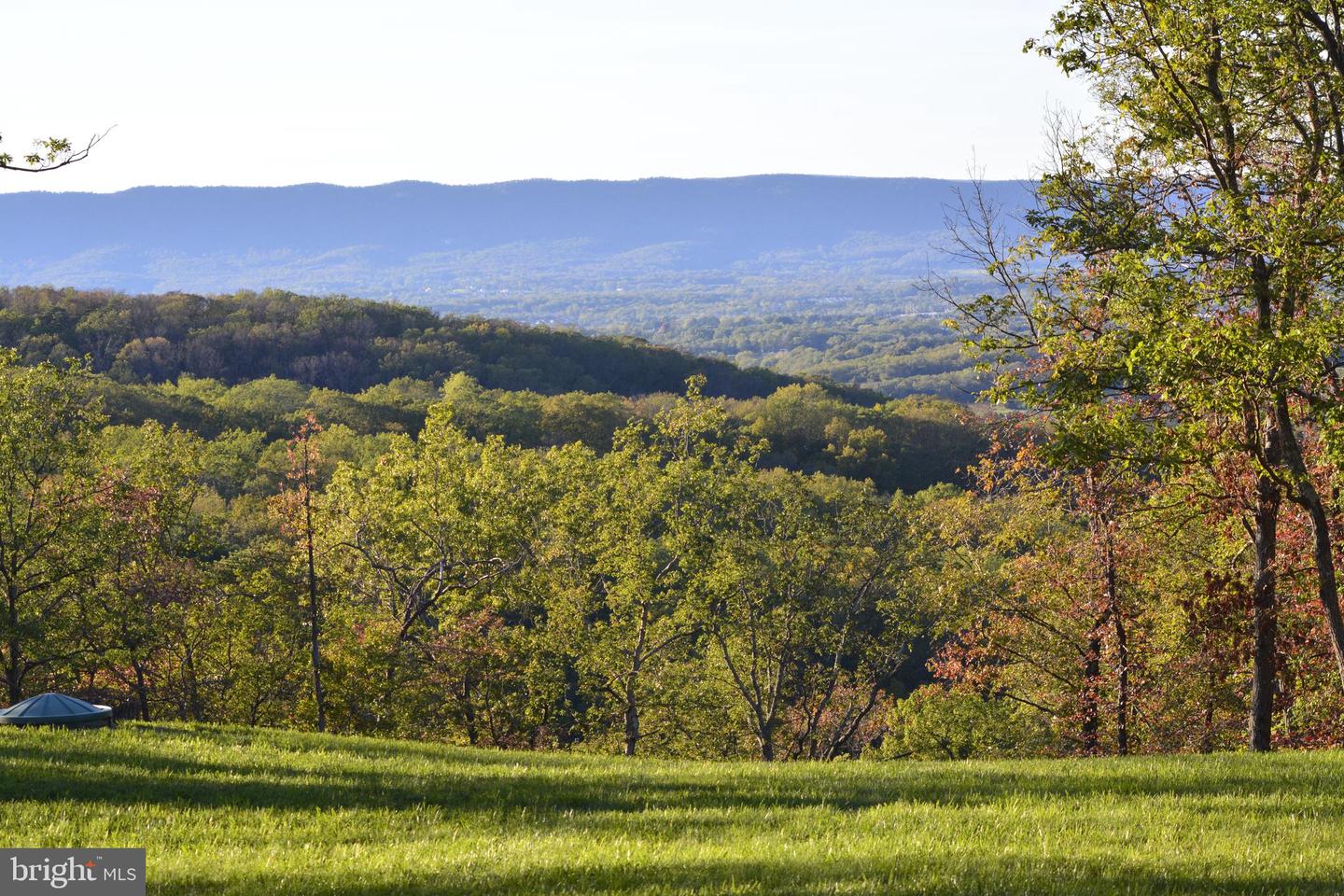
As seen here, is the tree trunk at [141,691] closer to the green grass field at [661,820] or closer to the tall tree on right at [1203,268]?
the green grass field at [661,820]

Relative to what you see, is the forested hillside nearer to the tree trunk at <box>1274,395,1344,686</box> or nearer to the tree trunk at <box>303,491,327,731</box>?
the tree trunk at <box>303,491,327,731</box>

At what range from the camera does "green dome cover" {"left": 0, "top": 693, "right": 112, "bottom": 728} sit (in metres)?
15.9

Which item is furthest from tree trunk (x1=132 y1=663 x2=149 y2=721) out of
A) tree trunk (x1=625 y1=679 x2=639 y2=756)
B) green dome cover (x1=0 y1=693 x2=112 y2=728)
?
green dome cover (x1=0 y1=693 x2=112 y2=728)

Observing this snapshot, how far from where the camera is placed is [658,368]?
192875 mm

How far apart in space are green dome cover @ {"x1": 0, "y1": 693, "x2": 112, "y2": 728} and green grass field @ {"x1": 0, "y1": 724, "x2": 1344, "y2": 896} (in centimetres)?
47

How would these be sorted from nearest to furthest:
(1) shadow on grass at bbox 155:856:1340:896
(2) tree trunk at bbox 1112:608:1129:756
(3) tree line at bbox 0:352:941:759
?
(1) shadow on grass at bbox 155:856:1340:896
(2) tree trunk at bbox 1112:608:1129:756
(3) tree line at bbox 0:352:941:759

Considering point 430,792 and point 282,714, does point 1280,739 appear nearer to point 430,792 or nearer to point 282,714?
point 430,792

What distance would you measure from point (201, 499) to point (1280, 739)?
57408 millimetres
